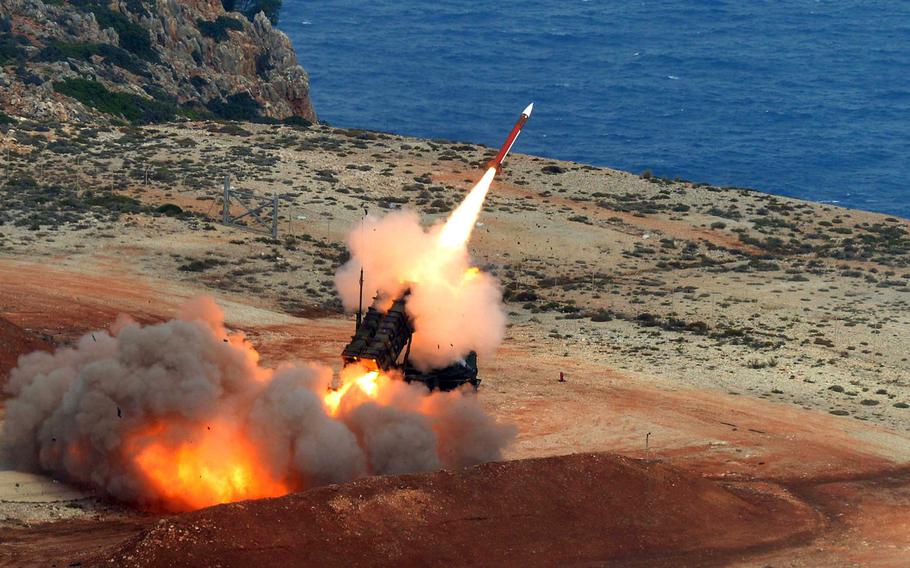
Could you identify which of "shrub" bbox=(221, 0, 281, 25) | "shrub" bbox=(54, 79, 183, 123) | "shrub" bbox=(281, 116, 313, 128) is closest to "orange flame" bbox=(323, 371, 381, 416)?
"shrub" bbox=(54, 79, 183, 123)

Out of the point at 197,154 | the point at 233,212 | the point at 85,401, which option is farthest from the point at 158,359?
the point at 197,154

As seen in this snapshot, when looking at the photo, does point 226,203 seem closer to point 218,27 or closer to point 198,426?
point 198,426

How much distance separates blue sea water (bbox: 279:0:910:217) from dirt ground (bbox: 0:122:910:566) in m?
41.4

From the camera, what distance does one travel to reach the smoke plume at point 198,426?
3198cm

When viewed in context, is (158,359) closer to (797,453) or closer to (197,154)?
(797,453)

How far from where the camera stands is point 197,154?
Result: 76.2 m

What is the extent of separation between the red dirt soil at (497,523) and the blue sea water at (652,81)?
8342 centimetres

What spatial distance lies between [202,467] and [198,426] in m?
0.96

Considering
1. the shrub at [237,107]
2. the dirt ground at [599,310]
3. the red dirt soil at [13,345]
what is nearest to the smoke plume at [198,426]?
the dirt ground at [599,310]

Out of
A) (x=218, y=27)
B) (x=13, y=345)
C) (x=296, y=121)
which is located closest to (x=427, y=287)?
(x=13, y=345)

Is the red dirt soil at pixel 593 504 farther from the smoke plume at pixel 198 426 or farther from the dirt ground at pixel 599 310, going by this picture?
the smoke plume at pixel 198 426

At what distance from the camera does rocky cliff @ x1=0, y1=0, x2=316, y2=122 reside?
8700 centimetres

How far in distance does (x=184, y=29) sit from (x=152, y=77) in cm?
827

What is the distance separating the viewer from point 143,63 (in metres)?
100
